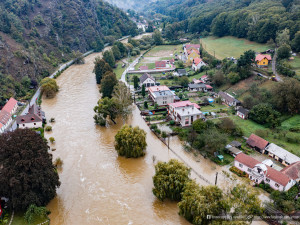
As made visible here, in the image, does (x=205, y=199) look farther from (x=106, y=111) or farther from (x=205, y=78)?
(x=205, y=78)

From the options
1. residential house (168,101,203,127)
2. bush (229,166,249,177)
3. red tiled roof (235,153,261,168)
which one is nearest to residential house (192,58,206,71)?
residential house (168,101,203,127)

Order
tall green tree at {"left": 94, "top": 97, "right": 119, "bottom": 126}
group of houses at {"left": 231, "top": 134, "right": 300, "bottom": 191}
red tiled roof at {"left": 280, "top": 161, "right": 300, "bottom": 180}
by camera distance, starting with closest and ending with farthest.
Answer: group of houses at {"left": 231, "top": 134, "right": 300, "bottom": 191}
red tiled roof at {"left": 280, "top": 161, "right": 300, "bottom": 180}
tall green tree at {"left": 94, "top": 97, "right": 119, "bottom": 126}

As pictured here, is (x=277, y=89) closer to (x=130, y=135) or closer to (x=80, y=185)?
(x=130, y=135)

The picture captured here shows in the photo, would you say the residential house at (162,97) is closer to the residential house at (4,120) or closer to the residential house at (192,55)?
the residential house at (4,120)

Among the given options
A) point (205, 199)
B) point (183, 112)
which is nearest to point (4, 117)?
point (183, 112)

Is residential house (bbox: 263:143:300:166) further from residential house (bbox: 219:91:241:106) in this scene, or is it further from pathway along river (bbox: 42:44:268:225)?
residential house (bbox: 219:91:241:106)
